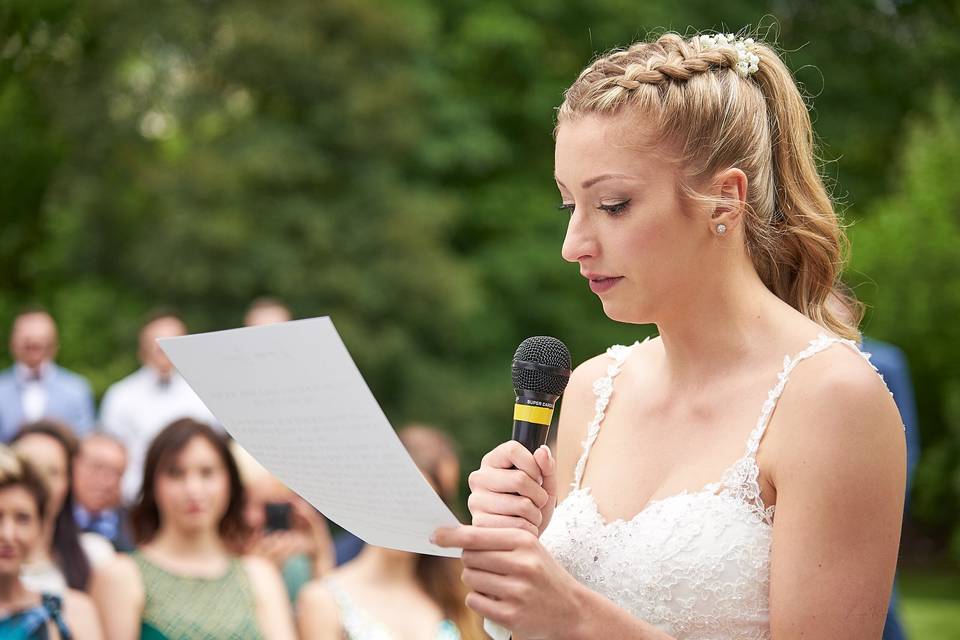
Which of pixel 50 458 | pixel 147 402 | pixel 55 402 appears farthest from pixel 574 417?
pixel 55 402

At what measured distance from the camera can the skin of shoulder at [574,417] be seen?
2.45m

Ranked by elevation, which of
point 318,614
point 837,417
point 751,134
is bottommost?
point 318,614

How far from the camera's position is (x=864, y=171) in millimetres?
22516

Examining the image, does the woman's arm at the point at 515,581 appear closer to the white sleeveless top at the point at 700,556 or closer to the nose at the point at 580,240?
the white sleeveless top at the point at 700,556

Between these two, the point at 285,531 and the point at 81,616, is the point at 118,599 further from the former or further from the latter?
the point at 285,531

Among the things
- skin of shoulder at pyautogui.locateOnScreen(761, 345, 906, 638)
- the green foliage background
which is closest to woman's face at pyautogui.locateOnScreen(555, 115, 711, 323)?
skin of shoulder at pyautogui.locateOnScreen(761, 345, 906, 638)

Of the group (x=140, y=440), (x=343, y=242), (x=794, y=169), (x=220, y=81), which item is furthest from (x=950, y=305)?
(x=794, y=169)

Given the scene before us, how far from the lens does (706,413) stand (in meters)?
2.20

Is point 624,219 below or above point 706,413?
above

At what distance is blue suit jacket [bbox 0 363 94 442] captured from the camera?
8055mm

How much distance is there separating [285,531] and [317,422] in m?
4.53

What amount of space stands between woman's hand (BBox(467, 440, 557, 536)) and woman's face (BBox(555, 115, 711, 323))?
32 centimetres

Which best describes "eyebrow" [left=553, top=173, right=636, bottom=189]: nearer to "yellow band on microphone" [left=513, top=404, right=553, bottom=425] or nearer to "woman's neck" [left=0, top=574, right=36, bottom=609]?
"yellow band on microphone" [left=513, top=404, right=553, bottom=425]

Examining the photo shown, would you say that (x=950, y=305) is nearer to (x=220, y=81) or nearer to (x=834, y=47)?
(x=834, y=47)
